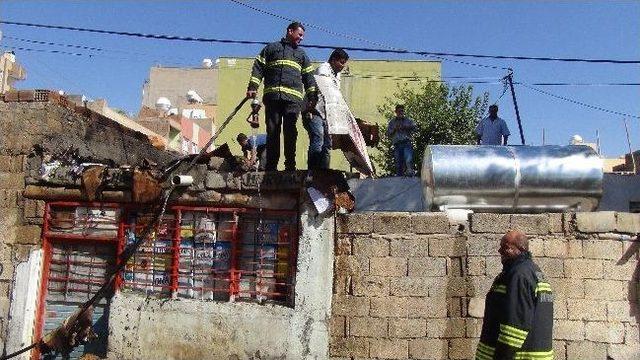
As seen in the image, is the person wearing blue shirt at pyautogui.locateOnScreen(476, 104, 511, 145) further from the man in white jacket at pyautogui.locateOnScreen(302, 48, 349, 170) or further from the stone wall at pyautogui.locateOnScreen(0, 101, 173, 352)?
the stone wall at pyautogui.locateOnScreen(0, 101, 173, 352)

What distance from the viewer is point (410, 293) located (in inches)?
235

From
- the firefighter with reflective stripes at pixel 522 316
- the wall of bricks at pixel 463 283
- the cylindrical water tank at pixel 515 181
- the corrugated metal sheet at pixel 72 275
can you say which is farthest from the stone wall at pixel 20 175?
the firefighter with reflective stripes at pixel 522 316

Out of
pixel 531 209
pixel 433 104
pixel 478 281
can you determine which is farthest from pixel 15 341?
pixel 433 104

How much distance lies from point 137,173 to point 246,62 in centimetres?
2367

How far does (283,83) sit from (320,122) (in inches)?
24.4

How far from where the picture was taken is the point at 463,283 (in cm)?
593

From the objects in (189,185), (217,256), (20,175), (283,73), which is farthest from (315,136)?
(20,175)

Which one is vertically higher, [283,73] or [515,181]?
[283,73]

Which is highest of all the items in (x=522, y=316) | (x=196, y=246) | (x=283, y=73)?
(x=283, y=73)

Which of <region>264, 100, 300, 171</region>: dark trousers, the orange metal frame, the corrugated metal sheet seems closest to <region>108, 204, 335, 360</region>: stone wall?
the orange metal frame

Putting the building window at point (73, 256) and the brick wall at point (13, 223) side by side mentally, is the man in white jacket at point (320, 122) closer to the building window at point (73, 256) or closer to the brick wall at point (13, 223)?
the building window at point (73, 256)

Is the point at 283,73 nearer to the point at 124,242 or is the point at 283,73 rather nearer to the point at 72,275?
the point at 124,242

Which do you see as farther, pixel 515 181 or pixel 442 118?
pixel 442 118

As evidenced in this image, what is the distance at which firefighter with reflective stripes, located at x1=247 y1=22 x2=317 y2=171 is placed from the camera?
644cm
